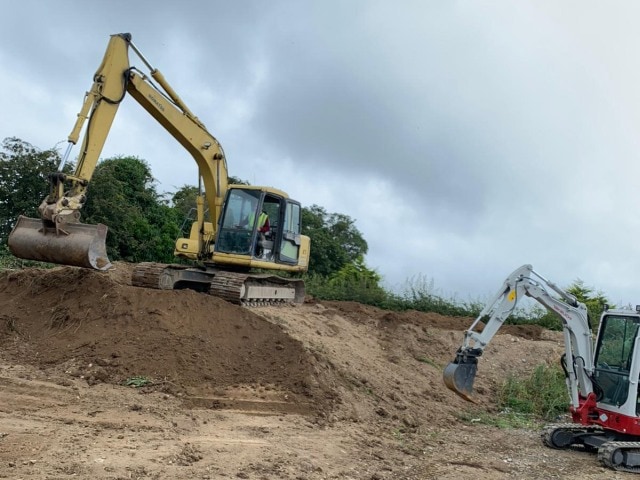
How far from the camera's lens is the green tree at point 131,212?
22.0 meters

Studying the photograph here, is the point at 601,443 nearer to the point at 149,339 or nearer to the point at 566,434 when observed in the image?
the point at 566,434

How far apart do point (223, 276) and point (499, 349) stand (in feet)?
23.1

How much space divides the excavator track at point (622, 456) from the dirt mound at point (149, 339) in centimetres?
371

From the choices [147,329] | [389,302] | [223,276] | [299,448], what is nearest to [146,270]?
[223,276]

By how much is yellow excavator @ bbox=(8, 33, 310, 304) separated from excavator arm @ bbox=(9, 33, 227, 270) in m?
0.02

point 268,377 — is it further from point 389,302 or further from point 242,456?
point 389,302

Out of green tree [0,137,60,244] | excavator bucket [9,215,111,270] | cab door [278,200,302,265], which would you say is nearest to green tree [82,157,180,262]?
green tree [0,137,60,244]

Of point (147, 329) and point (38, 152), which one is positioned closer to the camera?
point (147, 329)

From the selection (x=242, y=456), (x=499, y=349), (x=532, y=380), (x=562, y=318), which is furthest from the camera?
(x=499, y=349)

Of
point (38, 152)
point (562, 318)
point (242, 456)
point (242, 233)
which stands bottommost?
point (242, 456)

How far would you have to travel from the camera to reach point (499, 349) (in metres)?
15.0

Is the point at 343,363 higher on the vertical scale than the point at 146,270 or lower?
lower

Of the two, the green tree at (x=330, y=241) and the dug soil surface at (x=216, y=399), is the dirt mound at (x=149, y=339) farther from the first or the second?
the green tree at (x=330, y=241)

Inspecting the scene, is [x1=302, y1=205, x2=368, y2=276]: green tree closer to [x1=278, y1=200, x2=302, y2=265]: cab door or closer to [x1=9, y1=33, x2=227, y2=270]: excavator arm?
[x1=278, y1=200, x2=302, y2=265]: cab door
